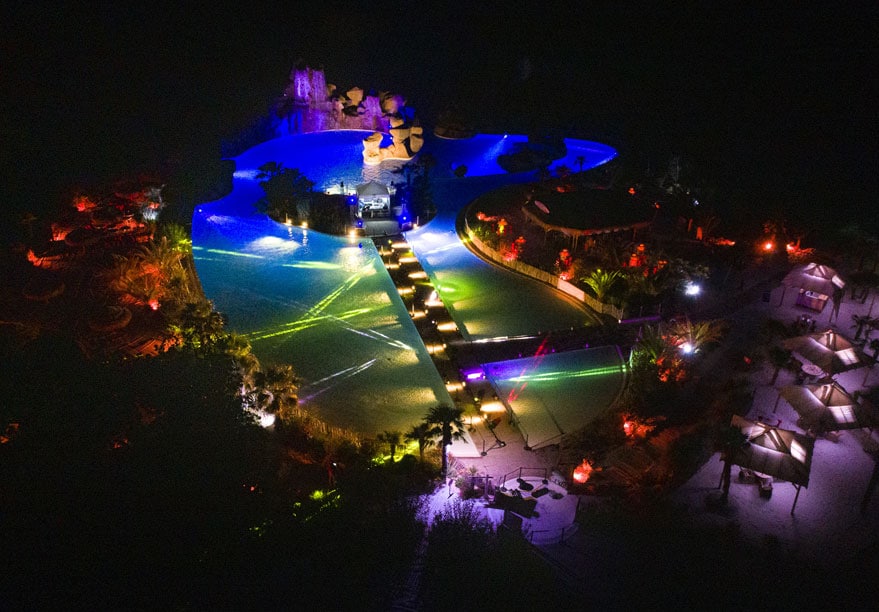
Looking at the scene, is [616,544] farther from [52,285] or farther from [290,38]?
[290,38]

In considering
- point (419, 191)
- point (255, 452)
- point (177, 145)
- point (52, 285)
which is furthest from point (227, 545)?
point (177, 145)

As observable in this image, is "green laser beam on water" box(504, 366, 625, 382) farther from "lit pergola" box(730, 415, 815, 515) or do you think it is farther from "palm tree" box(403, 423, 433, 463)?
"lit pergola" box(730, 415, 815, 515)

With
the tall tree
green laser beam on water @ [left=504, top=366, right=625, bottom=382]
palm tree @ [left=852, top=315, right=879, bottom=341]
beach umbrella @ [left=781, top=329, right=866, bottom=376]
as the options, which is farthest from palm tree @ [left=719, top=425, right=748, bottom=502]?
the tall tree

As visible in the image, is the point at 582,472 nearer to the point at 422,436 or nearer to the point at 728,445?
the point at 728,445

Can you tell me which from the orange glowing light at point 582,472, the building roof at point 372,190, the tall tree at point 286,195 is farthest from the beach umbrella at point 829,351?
the tall tree at point 286,195

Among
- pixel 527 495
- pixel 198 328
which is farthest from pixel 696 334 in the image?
pixel 198 328

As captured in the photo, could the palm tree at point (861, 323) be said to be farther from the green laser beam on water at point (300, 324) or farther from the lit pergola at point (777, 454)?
the green laser beam on water at point (300, 324)
